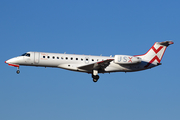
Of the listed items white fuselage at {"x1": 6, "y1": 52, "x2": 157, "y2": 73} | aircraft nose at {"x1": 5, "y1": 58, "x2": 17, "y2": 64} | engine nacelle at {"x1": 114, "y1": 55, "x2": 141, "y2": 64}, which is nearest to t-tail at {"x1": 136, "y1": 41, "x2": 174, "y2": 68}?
engine nacelle at {"x1": 114, "y1": 55, "x2": 141, "y2": 64}

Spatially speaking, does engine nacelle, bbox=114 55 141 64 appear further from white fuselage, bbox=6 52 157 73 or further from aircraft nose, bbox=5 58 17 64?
aircraft nose, bbox=5 58 17 64

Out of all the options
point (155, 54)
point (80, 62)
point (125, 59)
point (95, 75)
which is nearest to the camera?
point (125, 59)

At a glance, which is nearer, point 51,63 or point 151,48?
point 51,63

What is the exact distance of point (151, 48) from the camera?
36625 millimetres

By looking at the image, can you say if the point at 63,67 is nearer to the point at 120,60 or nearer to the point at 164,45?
the point at 120,60

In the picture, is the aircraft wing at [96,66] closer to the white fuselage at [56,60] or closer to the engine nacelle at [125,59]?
Answer: the white fuselage at [56,60]

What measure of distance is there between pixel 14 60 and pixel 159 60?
16848mm

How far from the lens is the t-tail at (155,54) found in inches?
1416

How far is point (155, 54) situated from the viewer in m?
36.3

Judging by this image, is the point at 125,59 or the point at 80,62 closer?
the point at 125,59

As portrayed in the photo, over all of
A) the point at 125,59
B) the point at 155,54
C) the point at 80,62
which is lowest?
the point at 80,62

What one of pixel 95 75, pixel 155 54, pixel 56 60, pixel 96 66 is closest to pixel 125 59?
pixel 96 66

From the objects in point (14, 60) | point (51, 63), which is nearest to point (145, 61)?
point (51, 63)

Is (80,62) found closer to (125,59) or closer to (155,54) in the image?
(125,59)
